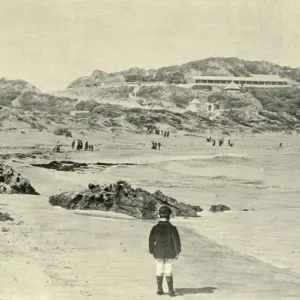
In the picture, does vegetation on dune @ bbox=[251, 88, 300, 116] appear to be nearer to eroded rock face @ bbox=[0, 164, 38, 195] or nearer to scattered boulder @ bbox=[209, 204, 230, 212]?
scattered boulder @ bbox=[209, 204, 230, 212]

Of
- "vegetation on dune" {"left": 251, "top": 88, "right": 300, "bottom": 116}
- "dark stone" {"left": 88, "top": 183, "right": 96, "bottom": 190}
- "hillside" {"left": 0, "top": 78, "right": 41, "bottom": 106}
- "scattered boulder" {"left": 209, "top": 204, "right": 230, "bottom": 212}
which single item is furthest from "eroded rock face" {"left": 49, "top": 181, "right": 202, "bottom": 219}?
"vegetation on dune" {"left": 251, "top": 88, "right": 300, "bottom": 116}

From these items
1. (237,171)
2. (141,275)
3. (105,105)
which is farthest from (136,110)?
(141,275)

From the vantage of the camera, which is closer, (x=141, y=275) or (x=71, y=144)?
(x=141, y=275)

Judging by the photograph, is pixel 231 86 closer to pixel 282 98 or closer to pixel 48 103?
pixel 282 98

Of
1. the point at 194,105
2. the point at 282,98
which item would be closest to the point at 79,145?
the point at 194,105

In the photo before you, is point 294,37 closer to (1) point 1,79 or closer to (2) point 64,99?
(2) point 64,99
